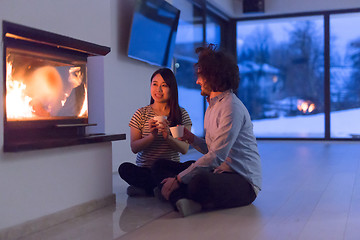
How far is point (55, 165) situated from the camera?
7.02 ft

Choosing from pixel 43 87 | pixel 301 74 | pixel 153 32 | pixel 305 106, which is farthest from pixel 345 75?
pixel 43 87

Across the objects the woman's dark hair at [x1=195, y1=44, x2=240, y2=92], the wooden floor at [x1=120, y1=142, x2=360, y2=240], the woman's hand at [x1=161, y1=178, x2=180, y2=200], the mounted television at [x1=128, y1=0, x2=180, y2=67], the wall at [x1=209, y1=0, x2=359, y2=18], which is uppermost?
the wall at [x1=209, y1=0, x2=359, y2=18]

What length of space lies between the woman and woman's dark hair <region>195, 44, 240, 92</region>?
1.33 ft

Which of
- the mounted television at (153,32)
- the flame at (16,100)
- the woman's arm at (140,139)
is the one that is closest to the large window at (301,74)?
the mounted television at (153,32)

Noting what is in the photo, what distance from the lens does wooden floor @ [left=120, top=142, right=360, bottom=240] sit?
194 centimetres

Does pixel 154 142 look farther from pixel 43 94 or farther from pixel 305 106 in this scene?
pixel 305 106

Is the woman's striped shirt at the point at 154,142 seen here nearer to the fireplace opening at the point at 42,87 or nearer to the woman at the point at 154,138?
the woman at the point at 154,138

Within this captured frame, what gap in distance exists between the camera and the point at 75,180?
7.49 ft

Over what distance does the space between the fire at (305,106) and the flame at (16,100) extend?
6080mm

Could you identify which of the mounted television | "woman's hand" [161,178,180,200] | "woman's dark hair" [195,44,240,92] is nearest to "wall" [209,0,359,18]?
the mounted television

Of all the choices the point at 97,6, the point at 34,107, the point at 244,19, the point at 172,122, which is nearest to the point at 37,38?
the point at 34,107

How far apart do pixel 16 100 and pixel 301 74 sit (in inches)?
245

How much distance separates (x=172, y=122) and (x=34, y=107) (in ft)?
2.97

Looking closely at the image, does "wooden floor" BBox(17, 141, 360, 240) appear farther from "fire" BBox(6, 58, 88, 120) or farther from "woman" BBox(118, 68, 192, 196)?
"fire" BBox(6, 58, 88, 120)
